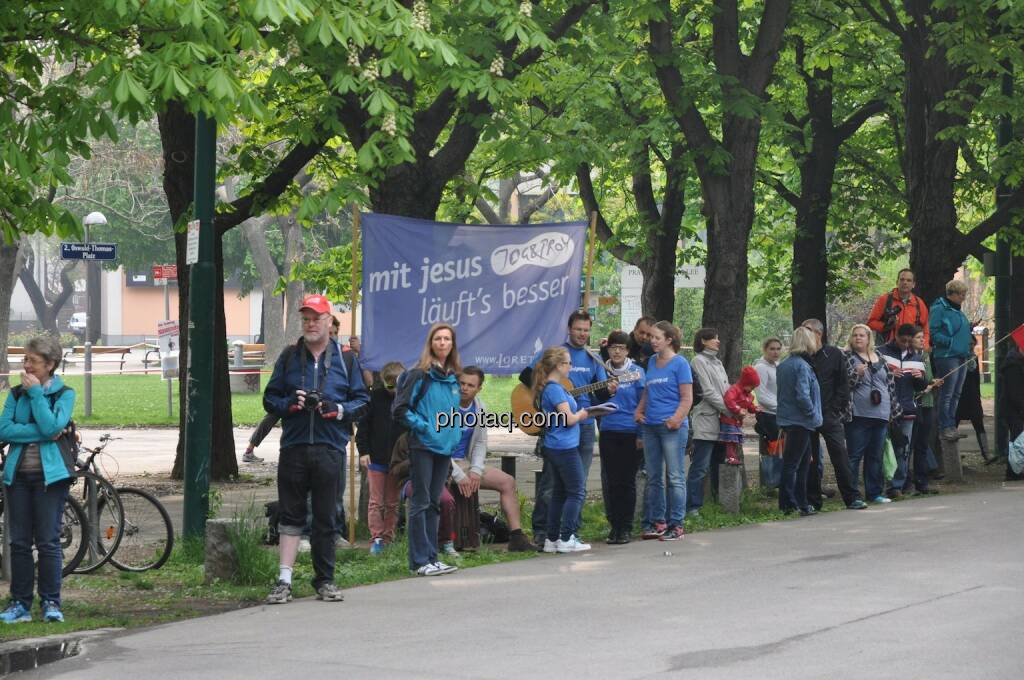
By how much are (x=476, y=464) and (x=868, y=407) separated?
5.23 metres

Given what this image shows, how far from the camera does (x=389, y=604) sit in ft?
33.7

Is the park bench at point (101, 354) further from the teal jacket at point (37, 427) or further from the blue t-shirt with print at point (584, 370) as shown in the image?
the teal jacket at point (37, 427)

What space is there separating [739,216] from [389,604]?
944 cm

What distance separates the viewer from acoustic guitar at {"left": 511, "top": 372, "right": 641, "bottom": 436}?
41.7 feet

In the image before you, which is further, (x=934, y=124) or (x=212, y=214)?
(x=934, y=124)

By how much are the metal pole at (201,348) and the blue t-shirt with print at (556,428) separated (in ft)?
8.30

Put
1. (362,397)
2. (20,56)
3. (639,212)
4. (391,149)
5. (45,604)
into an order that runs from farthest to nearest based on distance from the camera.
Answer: (639,212) → (391,149) → (20,56) → (362,397) → (45,604)

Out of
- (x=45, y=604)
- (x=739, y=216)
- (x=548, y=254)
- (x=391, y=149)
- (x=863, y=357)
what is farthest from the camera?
(x=739, y=216)

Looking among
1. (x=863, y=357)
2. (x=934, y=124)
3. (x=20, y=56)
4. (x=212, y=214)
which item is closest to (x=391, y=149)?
(x=212, y=214)

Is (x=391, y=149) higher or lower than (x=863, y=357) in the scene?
higher

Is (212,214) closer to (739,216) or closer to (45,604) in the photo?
(45,604)

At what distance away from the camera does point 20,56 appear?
40.1ft

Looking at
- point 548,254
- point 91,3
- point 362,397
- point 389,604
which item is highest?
point 91,3

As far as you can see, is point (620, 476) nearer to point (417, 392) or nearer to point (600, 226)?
point (417, 392)
